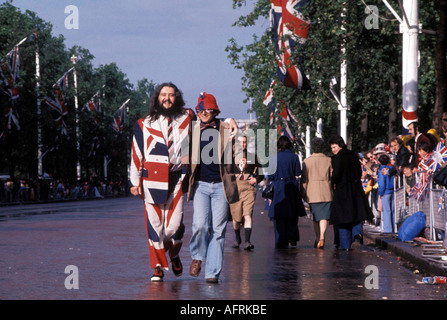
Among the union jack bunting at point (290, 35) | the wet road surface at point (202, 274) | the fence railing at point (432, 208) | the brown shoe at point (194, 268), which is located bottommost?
the wet road surface at point (202, 274)

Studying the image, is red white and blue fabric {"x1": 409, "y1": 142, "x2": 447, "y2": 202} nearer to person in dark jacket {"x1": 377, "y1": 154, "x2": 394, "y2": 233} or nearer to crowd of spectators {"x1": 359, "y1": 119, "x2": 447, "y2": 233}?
crowd of spectators {"x1": 359, "y1": 119, "x2": 447, "y2": 233}

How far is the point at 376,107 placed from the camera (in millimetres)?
31203

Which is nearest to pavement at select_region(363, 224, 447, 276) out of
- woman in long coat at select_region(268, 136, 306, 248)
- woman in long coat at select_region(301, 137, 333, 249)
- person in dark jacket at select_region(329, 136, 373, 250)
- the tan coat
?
person in dark jacket at select_region(329, 136, 373, 250)

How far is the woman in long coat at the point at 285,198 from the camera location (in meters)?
15.4

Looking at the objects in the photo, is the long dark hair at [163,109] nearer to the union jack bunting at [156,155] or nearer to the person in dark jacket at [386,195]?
the union jack bunting at [156,155]

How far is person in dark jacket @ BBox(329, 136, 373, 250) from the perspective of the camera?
15.1 m

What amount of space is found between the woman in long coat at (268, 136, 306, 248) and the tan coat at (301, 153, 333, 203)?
164 mm

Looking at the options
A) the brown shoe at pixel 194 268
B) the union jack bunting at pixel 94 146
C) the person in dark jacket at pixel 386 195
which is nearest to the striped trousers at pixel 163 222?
the brown shoe at pixel 194 268

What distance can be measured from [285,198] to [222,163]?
5970mm

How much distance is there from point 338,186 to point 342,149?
66 centimetres

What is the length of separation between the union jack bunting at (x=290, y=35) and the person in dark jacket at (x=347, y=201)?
412 inches
